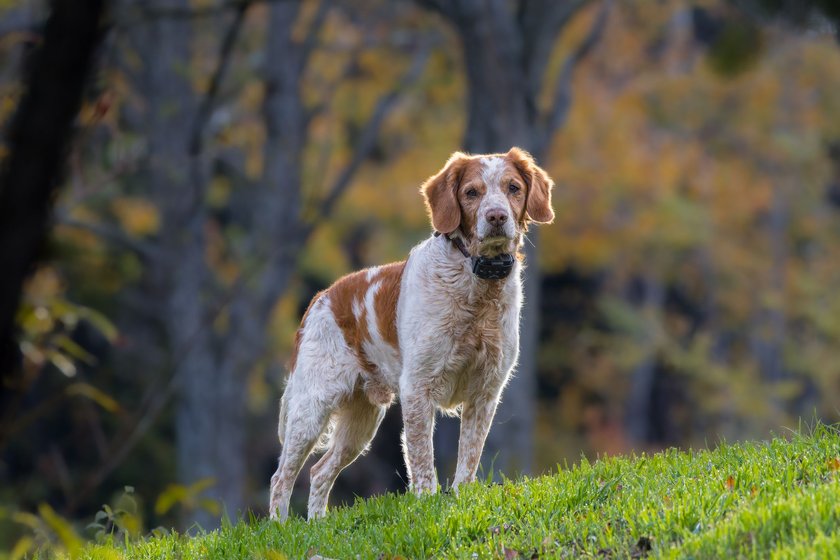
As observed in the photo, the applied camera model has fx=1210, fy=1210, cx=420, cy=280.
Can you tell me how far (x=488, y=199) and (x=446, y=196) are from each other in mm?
251

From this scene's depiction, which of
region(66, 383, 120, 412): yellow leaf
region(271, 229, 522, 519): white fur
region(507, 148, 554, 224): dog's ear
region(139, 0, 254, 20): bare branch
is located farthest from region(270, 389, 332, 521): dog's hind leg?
region(139, 0, 254, 20): bare branch

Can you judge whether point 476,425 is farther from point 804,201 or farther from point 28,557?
point 804,201

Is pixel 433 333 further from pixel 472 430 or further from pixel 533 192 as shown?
pixel 533 192

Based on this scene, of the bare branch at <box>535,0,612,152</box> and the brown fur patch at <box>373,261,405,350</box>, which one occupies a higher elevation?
the bare branch at <box>535,0,612,152</box>

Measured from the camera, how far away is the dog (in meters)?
6.04

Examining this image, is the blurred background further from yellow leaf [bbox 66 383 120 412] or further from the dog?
yellow leaf [bbox 66 383 120 412]

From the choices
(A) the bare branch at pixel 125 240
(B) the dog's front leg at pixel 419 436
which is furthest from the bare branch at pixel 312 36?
(B) the dog's front leg at pixel 419 436

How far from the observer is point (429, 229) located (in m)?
22.6

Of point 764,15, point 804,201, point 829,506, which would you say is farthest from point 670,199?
point 829,506

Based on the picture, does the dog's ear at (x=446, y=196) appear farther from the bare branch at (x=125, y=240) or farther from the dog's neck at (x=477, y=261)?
the bare branch at (x=125, y=240)

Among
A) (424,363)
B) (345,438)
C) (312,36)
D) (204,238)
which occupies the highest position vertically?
(312,36)

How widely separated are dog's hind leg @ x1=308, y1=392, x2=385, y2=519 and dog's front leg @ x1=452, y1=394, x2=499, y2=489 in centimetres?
74

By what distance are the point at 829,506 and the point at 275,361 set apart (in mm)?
19183

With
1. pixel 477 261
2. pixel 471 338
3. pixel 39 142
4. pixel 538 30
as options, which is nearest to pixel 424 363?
pixel 471 338
